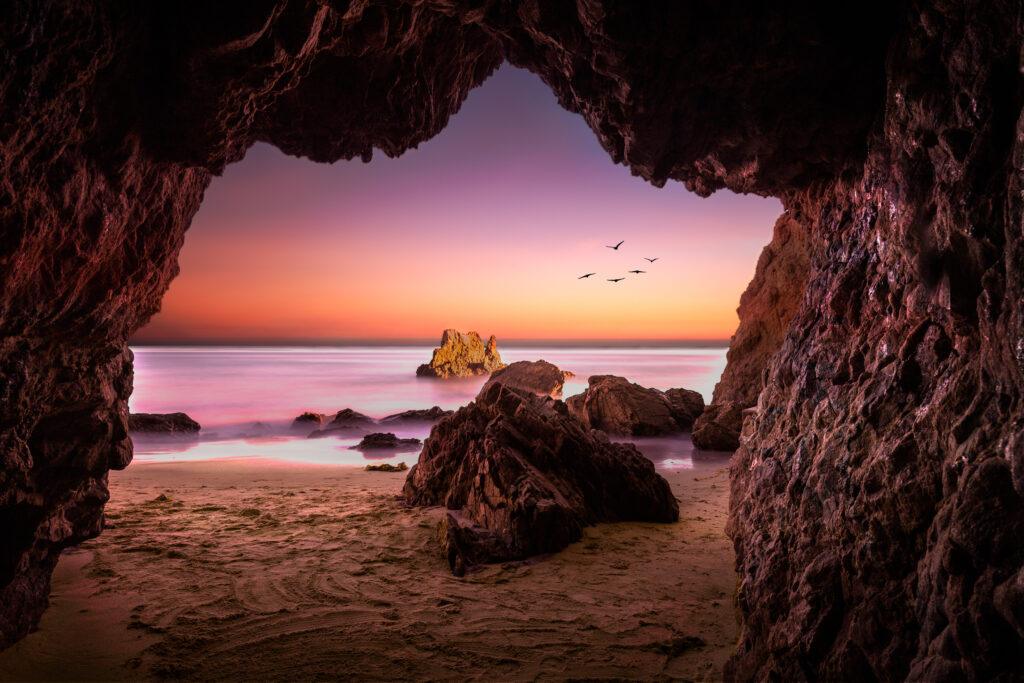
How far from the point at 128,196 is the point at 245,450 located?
12.2m

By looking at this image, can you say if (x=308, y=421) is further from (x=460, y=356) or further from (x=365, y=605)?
(x=460, y=356)

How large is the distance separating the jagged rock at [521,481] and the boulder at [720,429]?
6.27 meters

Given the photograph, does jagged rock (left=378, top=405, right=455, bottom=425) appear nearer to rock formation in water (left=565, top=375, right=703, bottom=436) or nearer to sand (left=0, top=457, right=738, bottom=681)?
rock formation in water (left=565, top=375, right=703, bottom=436)

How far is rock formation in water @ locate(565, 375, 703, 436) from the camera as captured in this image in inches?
632

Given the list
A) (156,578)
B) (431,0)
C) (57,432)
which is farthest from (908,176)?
(156,578)

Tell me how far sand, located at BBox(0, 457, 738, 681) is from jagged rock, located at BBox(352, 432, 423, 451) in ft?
24.8

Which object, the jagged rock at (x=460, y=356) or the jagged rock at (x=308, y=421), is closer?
the jagged rock at (x=308, y=421)

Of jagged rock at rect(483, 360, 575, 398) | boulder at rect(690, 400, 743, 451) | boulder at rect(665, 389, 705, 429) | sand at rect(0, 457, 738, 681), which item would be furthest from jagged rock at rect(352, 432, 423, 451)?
jagged rock at rect(483, 360, 575, 398)

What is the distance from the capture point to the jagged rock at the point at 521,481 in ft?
19.6

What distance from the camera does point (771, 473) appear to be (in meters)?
4.38

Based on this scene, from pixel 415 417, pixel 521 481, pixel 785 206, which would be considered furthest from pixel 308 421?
pixel 785 206

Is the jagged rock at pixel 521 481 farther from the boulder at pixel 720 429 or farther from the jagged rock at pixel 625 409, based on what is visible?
the jagged rock at pixel 625 409

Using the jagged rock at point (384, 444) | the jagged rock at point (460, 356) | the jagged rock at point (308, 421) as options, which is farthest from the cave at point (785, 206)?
the jagged rock at point (460, 356)

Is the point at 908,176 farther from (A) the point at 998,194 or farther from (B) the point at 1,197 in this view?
(B) the point at 1,197
